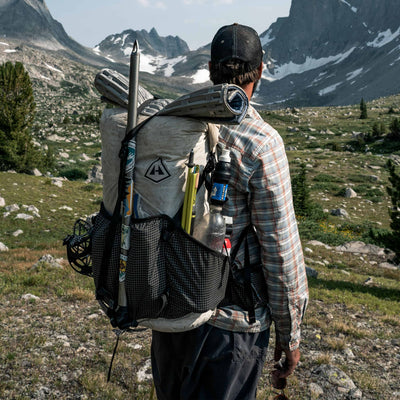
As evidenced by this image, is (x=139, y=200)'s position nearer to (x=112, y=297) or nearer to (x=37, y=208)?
(x=112, y=297)

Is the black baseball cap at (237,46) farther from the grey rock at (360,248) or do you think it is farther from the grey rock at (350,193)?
the grey rock at (350,193)

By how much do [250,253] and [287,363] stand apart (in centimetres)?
76

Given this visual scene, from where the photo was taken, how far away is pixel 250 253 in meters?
2.13

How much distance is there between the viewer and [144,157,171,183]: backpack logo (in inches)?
71.1

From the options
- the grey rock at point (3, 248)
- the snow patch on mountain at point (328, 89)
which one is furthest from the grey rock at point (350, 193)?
the snow patch on mountain at point (328, 89)

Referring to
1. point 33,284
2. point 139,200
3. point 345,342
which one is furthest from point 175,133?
point 33,284

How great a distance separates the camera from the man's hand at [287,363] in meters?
2.22

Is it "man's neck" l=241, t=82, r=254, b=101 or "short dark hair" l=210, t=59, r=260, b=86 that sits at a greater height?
"short dark hair" l=210, t=59, r=260, b=86

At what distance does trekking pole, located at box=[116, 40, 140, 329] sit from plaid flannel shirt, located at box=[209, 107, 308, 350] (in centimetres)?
50

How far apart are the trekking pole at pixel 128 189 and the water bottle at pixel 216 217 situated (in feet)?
1.15

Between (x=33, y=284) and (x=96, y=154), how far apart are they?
102 ft

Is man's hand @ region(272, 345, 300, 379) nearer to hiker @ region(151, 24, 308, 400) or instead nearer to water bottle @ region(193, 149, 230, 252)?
hiker @ region(151, 24, 308, 400)

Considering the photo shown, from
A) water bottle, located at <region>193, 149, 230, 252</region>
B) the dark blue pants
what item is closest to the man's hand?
the dark blue pants

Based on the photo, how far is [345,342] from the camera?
541cm
